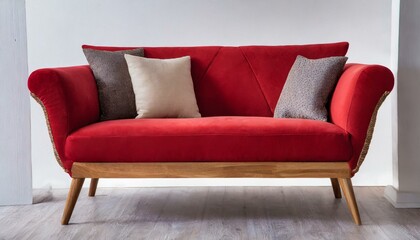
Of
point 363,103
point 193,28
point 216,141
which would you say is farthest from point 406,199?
point 193,28

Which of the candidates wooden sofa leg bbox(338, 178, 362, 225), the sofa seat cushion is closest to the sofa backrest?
the sofa seat cushion

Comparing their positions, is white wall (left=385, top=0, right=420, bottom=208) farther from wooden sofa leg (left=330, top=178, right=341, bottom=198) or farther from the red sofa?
the red sofa

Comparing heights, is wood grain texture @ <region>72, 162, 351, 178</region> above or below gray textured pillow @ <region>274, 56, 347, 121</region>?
below

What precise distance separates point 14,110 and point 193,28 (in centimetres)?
129

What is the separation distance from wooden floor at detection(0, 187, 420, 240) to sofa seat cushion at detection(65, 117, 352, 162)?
Result: 1.11ft

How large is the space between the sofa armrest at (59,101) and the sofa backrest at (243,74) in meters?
0.59

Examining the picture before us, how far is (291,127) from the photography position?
125 inches

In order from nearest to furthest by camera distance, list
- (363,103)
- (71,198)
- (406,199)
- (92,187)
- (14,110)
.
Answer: (363,103), (71,198), (406,199), (14,110), (92,187)

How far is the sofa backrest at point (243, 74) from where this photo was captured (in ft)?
12.6

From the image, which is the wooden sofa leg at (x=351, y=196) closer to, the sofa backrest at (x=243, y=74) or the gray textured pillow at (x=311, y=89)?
the gray textured pillow at (x=311, y=89)

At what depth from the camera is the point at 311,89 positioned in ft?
11.5

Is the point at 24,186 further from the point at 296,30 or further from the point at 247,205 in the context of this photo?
the point at 296,30

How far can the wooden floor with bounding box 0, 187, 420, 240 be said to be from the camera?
3.11m

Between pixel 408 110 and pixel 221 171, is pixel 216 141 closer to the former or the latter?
pixel 221 171
